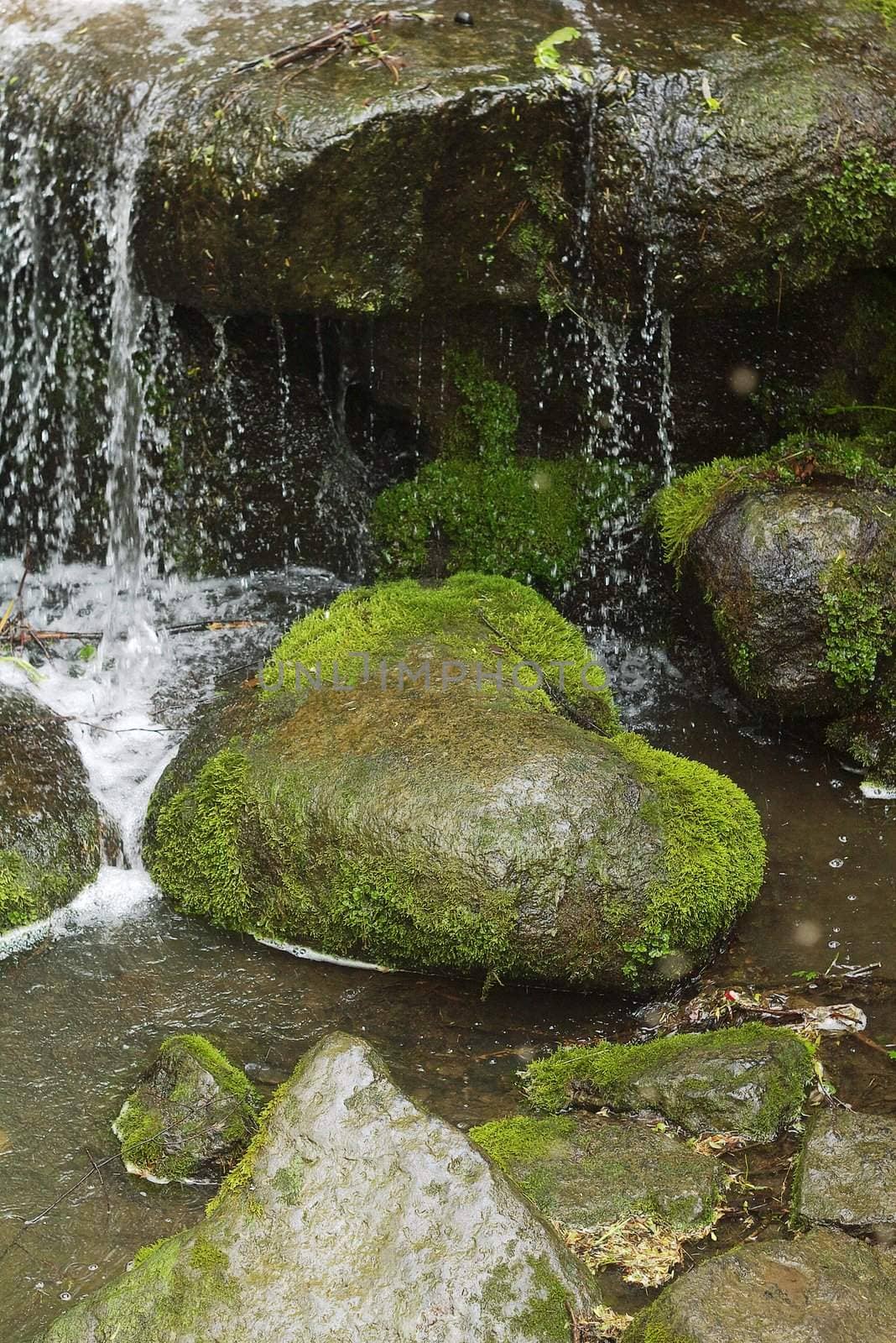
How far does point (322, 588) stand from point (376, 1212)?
4839 mm

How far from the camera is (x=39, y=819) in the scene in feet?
17.6

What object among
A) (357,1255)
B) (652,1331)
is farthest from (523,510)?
(652,1331)

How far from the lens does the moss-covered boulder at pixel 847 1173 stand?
11.5 feet

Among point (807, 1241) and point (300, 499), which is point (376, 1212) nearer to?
point (807, 1241)

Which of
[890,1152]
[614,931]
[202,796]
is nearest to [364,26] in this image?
[202,796]

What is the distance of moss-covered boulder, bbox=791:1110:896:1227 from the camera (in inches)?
137

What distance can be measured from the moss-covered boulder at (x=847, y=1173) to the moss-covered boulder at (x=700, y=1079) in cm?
24

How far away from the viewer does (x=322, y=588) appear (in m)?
7.54

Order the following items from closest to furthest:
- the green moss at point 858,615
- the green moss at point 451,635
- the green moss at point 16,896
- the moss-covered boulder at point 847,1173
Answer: the moss-covered boulder at point 847,1173
the green moss at point 16,896
the green moss at point 451,635
the green moss at point 858,615

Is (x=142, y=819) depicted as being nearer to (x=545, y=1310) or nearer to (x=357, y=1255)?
(x=357, y=1255)

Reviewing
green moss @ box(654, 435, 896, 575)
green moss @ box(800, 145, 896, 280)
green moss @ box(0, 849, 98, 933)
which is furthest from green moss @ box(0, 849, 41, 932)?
green moss @ box(800, 145, 896, 280)

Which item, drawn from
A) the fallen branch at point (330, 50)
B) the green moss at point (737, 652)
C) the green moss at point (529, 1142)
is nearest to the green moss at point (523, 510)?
the green moss at point (737, 652)

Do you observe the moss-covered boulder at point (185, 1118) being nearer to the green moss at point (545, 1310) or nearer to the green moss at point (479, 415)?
the green moss at point (545, 1310)

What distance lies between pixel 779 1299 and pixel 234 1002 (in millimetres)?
2370
